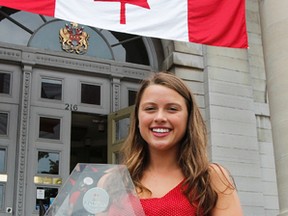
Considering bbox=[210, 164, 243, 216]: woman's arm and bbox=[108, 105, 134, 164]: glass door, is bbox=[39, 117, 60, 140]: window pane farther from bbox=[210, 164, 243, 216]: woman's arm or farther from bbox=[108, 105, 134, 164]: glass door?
bbox=[210, 164, 243, 216]: woman's arm

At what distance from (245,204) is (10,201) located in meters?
4.52

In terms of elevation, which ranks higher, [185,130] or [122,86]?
[122,86]

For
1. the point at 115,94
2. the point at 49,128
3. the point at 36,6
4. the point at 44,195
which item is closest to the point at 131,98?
the point at 115,94

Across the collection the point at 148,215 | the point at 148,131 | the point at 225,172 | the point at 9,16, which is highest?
the point at 9,16

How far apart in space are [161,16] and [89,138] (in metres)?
6.99

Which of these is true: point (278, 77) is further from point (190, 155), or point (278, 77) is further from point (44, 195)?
point (190, 155)

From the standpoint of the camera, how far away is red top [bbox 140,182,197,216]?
6.26 ft

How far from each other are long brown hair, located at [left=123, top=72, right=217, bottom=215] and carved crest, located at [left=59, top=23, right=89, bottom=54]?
7.94 meters

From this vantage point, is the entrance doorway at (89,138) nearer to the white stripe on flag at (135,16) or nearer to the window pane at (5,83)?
the window pane at (5,83)

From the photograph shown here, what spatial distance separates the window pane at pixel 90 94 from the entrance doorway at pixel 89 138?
0.49 m

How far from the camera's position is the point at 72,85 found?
9758mm

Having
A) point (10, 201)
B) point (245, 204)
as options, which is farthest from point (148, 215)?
point (245, 204)

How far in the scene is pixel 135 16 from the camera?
744 centimetres

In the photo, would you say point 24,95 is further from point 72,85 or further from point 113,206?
point 113,206
